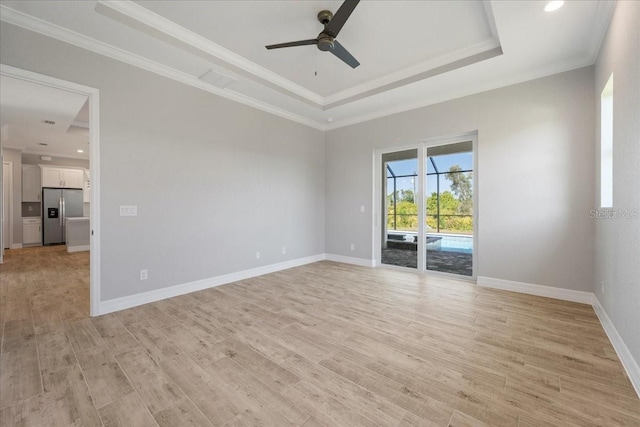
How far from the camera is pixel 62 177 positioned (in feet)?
27.0

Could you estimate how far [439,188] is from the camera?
459 centimetres

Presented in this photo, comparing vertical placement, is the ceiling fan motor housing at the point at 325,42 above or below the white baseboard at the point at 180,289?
above

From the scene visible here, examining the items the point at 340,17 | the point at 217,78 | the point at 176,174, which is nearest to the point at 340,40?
the point at 340,17

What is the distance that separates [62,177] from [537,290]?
1225cm

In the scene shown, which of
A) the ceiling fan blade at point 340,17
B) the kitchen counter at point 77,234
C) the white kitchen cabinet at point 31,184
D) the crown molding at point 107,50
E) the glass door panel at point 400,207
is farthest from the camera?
the white kitchen cabinet at point 31,184

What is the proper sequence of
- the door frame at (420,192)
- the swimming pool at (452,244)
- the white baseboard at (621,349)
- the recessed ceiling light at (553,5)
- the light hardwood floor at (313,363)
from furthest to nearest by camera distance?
1. the swimming pool at (452,244)
2. the door frame at (420,192)
3. the recessed ceiling light at (553,5)
4. the white baseboard at (621,349)
5. the light hardwood floor at (313,363)

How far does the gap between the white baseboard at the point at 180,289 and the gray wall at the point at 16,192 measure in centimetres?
760

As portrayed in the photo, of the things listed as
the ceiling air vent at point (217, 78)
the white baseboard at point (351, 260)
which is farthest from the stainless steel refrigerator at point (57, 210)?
the white baseboard at point (351, 260)

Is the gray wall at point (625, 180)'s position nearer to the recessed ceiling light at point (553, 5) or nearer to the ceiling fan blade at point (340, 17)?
the recessed ceiling light at point (553, 5)

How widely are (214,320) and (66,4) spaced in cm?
326

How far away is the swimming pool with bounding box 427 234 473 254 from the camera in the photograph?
4431mm

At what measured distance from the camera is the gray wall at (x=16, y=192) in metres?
7.27

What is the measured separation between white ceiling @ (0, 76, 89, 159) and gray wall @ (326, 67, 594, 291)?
5.67m

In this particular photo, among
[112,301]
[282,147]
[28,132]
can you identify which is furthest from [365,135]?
[28,132]
